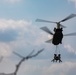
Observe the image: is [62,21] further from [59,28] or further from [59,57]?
[59,57]

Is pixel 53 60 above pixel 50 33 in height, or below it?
below

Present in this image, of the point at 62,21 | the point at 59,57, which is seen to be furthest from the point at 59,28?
the point at 59,57

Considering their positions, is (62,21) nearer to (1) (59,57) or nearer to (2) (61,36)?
(2) (61,36)

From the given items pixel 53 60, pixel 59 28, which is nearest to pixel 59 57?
pixel 53 60

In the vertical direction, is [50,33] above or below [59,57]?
above

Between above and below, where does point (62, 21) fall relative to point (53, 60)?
above

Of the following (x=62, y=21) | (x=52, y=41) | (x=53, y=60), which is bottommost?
(x=53, y=60)

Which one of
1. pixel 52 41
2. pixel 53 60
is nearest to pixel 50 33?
pixel 52 41
